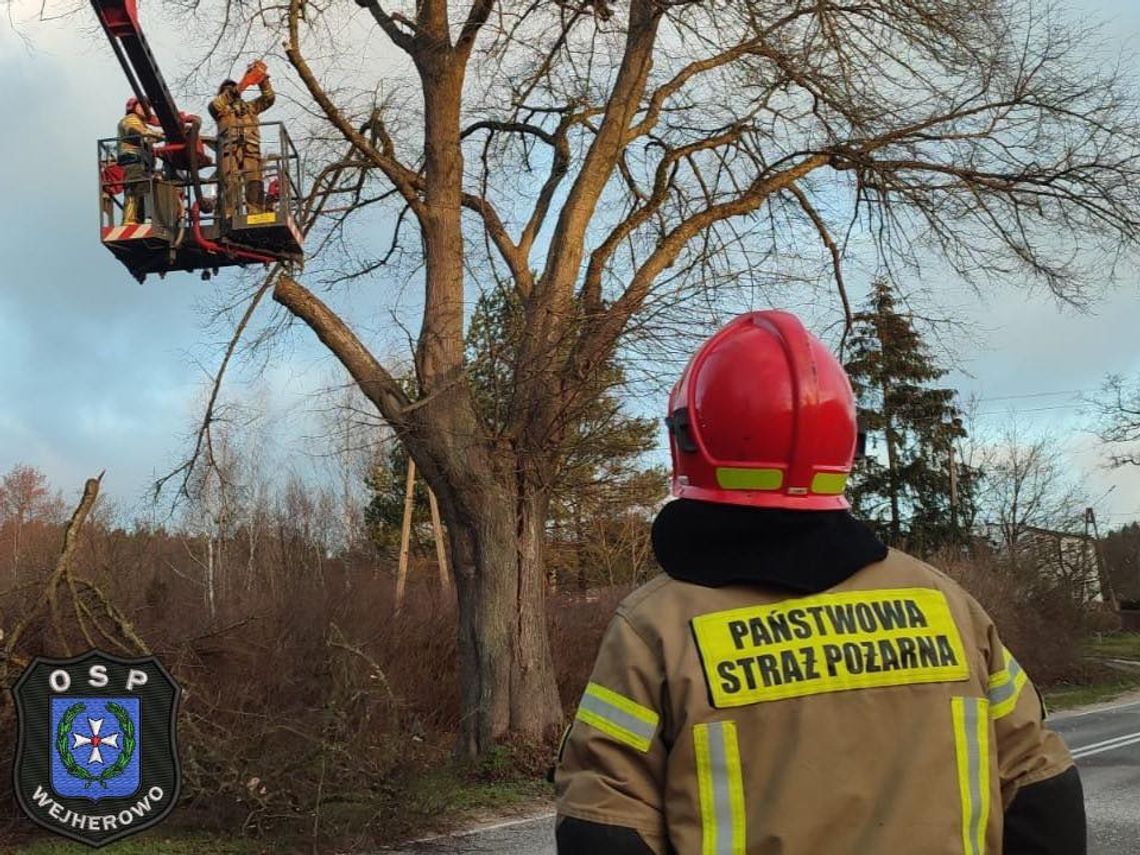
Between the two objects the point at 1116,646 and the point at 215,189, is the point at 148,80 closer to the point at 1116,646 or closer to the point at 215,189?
the point at 215,189

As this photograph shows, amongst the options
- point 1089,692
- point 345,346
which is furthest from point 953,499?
point 345,346

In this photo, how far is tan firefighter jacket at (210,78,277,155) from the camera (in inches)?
488

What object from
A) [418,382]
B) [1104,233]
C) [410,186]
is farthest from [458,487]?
[1104,233]

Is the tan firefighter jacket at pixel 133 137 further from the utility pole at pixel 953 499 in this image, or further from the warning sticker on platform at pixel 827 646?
the utility pole at pixel 953 499

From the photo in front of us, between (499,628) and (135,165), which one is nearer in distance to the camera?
(135,165)

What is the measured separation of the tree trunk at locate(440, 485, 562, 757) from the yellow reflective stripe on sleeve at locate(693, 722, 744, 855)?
1105 cm

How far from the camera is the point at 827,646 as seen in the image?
1.77 meters

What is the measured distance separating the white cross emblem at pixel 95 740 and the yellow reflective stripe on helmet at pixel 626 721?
6195mm

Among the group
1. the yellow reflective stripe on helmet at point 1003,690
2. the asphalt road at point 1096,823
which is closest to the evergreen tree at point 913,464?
the asphalt road at point 1096,823

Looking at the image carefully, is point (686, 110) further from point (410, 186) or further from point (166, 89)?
point (166, 89)

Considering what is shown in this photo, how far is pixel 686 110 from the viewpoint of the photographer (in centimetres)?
1520

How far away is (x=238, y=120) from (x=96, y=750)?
7789 millimetres

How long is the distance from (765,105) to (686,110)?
51.2 inches

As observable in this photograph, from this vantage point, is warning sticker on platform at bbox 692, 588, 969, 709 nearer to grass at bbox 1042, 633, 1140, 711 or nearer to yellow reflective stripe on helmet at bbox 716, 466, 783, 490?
yellow reflective stripe on helmet at bbox 716, 466, 783, 490
